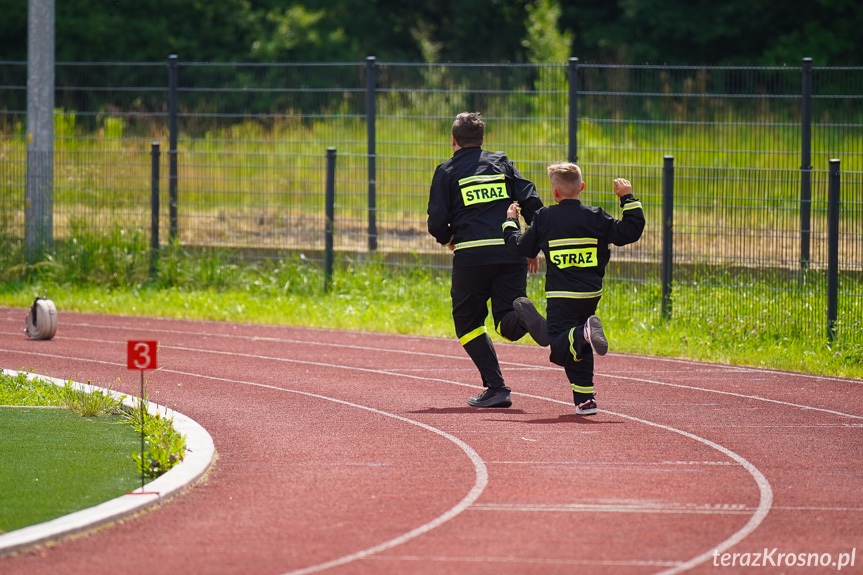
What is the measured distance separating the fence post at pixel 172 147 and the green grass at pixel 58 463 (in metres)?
8.17

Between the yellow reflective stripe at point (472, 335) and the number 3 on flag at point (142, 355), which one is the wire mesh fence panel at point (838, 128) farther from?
the number 3 on flag at point (142, 355)

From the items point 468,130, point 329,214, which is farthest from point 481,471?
point 329,214

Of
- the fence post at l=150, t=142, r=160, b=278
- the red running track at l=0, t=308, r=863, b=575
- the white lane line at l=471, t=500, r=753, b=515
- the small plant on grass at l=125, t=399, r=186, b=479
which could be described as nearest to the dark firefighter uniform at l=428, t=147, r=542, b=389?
the red running track at l=0, t=308, r=863, b=575

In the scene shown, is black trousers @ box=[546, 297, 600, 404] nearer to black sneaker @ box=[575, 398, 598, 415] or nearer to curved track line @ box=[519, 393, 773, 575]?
black sneaker @ box=[575, 398, 598, 415]

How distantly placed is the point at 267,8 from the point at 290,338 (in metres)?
33.0

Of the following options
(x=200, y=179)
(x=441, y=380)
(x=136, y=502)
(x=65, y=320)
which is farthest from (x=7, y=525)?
(x=200, y=179)

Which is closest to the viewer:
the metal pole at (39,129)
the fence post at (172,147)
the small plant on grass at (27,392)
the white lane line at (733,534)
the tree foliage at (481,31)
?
the white lane line at (733,534)

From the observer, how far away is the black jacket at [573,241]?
9.24m

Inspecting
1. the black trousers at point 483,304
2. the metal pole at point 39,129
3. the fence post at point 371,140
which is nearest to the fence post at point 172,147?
the metal pole at point 39,129

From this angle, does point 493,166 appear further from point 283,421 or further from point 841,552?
point 841,552

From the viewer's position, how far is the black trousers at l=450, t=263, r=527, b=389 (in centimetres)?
975

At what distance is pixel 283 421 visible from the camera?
9445mm

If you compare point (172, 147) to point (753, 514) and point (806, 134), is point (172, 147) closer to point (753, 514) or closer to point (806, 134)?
point (806, 134)

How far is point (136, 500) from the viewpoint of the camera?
6.88 meters
